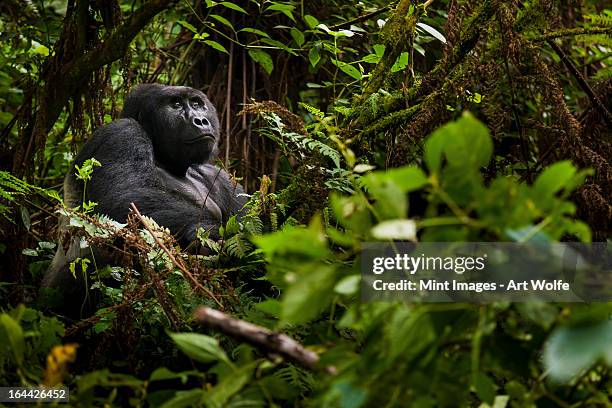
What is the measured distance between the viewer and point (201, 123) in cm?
407

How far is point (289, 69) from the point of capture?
463cm

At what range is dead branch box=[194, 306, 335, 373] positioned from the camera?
1147 mm

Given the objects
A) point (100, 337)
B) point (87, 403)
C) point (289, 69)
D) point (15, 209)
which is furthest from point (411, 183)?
point (289, 69)

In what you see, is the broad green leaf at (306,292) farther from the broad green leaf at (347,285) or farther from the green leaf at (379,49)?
the green leaf at (379,49)

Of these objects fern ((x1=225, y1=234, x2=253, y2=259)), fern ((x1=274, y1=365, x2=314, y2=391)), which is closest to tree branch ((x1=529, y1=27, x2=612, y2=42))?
fern ((x1=225, y1=234, x2=253, y2=259))

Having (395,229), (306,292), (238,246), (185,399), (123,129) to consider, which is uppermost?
(395,229)

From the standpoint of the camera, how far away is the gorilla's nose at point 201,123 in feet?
13.3

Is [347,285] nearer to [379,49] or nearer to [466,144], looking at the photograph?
[466,144]

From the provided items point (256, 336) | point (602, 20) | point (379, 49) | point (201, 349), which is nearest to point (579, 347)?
point (256, 336)

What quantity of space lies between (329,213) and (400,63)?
2.75ft

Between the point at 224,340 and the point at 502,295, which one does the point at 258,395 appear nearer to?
the point at 502,295

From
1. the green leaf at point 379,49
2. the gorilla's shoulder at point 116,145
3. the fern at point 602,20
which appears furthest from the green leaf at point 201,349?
the gorilla's shoulder at point 116,145

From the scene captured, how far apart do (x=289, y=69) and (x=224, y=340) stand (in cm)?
285

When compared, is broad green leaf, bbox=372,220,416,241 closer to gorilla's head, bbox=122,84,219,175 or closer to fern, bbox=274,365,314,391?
fern, bbox=274,365,314,391
